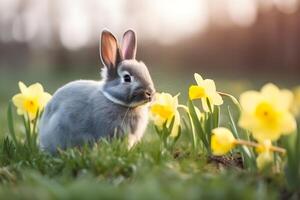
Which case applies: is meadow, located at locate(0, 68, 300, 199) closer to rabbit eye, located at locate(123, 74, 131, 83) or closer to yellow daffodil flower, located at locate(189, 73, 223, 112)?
yellow daffodil flower, located at locate(189, 73, 223, 112)

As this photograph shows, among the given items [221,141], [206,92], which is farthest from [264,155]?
[206,92]

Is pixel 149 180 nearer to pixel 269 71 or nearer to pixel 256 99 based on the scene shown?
pixel 256 99

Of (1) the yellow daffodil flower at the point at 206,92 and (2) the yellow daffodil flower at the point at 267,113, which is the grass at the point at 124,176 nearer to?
(2) the yellow daffodil flower at the point at 267,113

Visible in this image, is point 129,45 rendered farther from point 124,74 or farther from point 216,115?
point 216,115

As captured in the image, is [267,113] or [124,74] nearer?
[267,113]

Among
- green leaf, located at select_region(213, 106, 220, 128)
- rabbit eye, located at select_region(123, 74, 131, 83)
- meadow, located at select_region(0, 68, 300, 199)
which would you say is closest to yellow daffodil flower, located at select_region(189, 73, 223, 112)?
green leaf, located at select_region(213, 106, 220, 128)

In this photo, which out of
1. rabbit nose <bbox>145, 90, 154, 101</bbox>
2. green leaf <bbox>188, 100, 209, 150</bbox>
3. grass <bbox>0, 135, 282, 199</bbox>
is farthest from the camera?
rabbit nose <bbox>145, 90, 154, 101</bbox>

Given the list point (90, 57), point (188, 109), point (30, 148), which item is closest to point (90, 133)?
point (30, 148)
